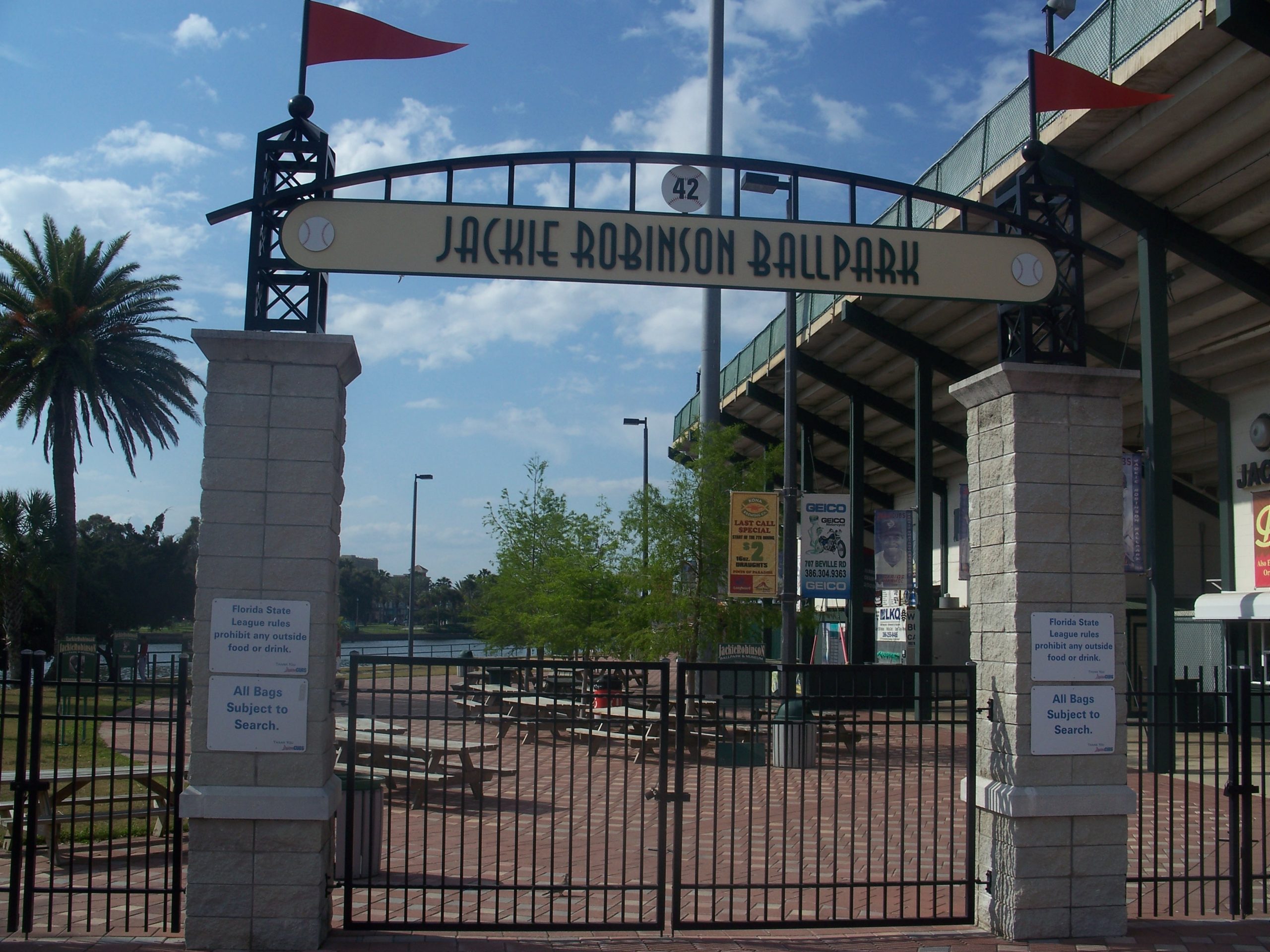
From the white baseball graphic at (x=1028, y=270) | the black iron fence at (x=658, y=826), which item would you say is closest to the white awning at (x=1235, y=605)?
the black iron fence at (x=658, y=826)

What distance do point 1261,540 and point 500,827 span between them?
2065cm

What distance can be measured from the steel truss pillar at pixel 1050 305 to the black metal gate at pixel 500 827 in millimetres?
3492

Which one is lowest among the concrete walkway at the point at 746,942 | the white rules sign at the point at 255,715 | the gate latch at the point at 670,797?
the concrete walkway at the point at 746,942

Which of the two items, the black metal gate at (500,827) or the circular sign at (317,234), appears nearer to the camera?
the black metal gate at (500,827)

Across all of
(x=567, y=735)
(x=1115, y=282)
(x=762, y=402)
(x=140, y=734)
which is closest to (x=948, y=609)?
(x=762, y=402)

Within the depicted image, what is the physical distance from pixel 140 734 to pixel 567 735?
7798 mm

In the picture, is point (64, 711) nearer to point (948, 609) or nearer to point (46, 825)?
point (46, 825)

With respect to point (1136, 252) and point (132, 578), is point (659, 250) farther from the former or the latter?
point (132, 578)

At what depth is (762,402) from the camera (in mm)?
31750

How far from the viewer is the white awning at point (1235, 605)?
776 inches

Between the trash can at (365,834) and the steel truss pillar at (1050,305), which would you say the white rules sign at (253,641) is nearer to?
the trash can at (365,834)

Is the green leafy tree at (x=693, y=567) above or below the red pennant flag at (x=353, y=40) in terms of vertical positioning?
below

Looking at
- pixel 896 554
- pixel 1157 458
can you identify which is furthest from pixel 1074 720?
pixel 896 554

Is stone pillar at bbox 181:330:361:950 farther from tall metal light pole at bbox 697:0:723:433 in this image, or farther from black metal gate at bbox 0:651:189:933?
tall metal light pole at bbox 697:0:723:433
